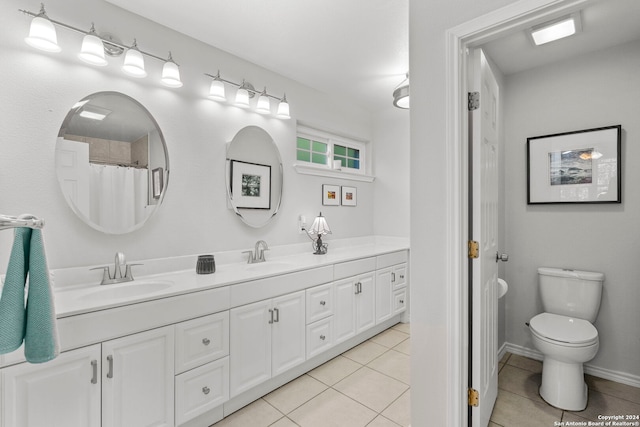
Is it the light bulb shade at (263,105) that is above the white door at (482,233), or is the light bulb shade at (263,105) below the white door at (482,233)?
above

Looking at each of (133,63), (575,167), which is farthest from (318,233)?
(575,167)

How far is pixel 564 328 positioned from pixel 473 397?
111 centimetres

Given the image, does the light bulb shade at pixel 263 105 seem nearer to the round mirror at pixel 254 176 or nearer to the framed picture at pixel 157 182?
the round mirror at pixel 254 176

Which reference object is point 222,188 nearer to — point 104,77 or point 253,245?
point 253,245

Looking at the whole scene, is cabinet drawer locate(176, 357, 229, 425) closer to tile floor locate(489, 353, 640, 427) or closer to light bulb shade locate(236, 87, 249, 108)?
tile floor locate(489, 353, 640, 427)

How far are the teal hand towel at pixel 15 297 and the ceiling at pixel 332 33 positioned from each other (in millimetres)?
1803

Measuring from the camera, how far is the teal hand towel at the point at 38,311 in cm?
83

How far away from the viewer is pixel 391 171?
3826 mm

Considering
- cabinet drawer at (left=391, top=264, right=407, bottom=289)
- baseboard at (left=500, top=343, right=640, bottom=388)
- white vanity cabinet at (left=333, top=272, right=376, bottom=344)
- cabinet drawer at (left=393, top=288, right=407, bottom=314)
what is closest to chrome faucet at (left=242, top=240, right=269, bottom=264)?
white vanity cabinet at (left=333, top=272, right=376, bottom=344)

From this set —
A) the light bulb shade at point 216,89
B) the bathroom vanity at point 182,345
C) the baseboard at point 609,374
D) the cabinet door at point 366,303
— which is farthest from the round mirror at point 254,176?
the baseboard at point 609,374

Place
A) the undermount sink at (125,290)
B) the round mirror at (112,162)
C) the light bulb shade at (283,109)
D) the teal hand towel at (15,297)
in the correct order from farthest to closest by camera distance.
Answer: the light bulb shade at (283,109)
the round mirror at (112,162)
the undermount sink at (125,290)
the teal hand towel at (15,297)

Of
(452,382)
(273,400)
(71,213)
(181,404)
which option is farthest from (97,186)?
(452,382)

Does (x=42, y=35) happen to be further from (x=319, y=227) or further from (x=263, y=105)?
(x=319, y=227)

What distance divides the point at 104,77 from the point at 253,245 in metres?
1.59
